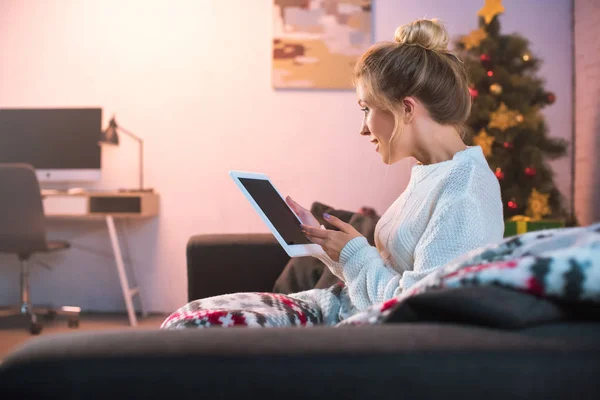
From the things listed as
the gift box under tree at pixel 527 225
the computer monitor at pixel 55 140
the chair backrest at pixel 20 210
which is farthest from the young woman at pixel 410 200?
the computer monitor at pixel 55 140

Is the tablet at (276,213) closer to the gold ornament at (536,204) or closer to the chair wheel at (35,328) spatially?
the gold ornament at (536,204)

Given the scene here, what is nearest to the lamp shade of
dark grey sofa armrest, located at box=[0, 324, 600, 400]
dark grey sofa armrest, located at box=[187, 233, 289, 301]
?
dark grey sofa armrest, located at box=[187, 233, 289, 301]

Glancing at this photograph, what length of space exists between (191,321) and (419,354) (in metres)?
0.61

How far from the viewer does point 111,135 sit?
374cm

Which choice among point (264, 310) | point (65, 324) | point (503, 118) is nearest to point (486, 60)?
point (503, 118)

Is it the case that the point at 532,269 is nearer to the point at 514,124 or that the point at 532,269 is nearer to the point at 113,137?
the point at 514,124

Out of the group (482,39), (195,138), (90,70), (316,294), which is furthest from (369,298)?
(90,70)

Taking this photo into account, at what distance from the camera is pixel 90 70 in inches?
157

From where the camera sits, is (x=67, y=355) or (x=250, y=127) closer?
(x=67, y=355)

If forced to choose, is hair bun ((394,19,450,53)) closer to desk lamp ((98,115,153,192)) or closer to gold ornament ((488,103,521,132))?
gold ornament ((488,103,521,132))

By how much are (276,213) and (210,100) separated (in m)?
2.74

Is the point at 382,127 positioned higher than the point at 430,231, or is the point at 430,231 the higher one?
the point at 382,127

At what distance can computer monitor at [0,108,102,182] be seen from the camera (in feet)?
12.4

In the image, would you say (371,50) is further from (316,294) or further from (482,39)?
(482,39)
